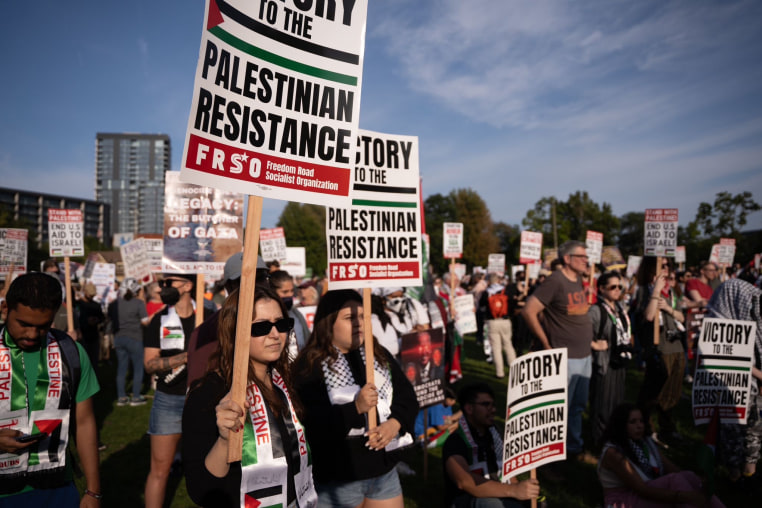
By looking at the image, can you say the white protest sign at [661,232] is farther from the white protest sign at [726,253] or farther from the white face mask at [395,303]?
the white protest sign at [726,253]

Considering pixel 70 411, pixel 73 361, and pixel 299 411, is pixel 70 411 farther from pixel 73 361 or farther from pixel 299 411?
pixel 299 411

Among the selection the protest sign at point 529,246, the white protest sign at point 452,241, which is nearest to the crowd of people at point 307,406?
the white protest sign at point 452,241

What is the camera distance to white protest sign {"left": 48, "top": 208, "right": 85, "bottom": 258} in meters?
8.30

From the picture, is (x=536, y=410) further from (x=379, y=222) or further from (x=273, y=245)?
(x=273, y=245)

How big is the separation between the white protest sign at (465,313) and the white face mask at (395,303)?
379cm

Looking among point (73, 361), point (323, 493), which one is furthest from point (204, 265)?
point (323, 493)

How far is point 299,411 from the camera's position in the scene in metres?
2.39

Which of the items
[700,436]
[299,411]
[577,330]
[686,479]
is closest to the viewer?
[299,411]

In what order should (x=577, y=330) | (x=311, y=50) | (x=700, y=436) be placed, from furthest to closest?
1. (x=700, y=436)
2. (x=577, y=330)
3. (x=311, y=50)

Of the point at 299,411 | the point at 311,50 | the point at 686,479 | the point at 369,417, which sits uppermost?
the point at 311,50

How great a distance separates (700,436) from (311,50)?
7644mm

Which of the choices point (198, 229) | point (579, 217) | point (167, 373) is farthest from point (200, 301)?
point (579, 217)

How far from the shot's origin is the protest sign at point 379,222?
128 inches

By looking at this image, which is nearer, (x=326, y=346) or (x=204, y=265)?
(x=326, y=346)
